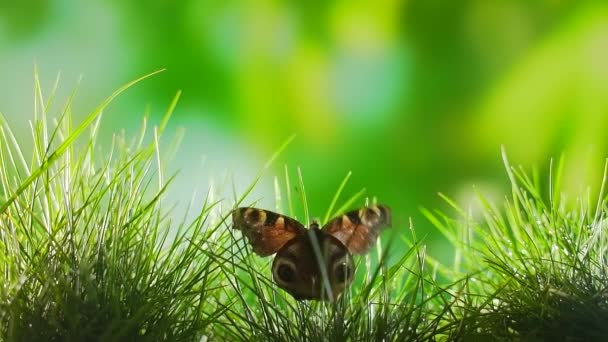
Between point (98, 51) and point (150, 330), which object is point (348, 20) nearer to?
point (98, 51)


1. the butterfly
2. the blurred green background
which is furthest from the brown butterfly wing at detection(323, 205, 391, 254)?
the blurred green background

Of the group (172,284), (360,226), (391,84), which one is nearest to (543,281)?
(360,226)

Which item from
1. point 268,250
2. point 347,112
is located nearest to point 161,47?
point 347,112

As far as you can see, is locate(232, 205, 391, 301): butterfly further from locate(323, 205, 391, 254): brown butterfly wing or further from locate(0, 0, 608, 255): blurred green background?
Result: locate(0, 0, 608, 255): blurred green background

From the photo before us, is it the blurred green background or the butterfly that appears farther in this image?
the blurred green background

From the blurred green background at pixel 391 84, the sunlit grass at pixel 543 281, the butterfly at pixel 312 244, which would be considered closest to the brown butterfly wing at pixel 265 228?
the butterfly at pixel 312 244

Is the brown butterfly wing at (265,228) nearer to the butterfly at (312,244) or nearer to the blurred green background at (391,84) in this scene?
the butterfly at (312,244)

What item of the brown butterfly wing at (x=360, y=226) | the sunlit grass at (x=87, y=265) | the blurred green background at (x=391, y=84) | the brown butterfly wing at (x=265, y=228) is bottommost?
the sunlit grass at (x=87, y=265)
